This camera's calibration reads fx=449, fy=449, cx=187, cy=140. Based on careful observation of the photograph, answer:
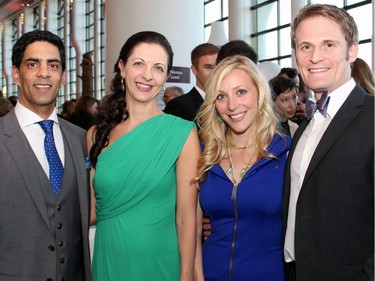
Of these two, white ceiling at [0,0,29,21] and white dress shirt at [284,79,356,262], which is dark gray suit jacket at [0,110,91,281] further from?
white ceiling at [0,0,29,21]

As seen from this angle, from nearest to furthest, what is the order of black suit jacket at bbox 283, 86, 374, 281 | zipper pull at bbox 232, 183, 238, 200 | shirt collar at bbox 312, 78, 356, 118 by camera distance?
black suit jacket at bbox 283, 86, 374, 281 < shirt collar at bbox 312, 78, 356, 118 < zipper pull at bbox 232, 183, 238, 200

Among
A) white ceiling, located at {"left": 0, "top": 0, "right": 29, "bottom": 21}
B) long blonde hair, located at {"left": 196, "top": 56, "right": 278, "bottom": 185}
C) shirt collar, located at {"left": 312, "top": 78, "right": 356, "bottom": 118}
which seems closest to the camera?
shirt collar, located at {"left": 312, "top": 78, "right": 356, "bottom": 118}

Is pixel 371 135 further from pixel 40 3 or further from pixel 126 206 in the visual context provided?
pixel 40 3

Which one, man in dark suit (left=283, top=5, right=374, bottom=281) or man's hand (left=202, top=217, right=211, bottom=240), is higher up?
man in dark suit (left=283, top=5, right=374, bottom=281)

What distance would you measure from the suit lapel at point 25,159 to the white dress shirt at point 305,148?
1055 millimetres

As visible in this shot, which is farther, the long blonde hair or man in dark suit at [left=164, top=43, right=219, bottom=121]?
man in dark suit at [left=164, top=43, right=219, bottom=121]

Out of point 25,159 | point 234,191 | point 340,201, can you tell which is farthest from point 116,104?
point 340,201

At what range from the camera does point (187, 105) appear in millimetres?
3451

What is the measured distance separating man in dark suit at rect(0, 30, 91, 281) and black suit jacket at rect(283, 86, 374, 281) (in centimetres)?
101

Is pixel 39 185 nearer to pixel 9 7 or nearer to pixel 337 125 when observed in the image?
pixel 337 125

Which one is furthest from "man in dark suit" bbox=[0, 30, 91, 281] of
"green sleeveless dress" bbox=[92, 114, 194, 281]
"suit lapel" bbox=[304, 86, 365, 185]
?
"suit lapel" bbox=[304, 86, 365, 185]

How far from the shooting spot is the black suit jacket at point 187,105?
341cm

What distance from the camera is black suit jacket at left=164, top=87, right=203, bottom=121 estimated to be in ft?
11.2

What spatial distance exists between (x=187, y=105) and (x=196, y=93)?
13 cm
